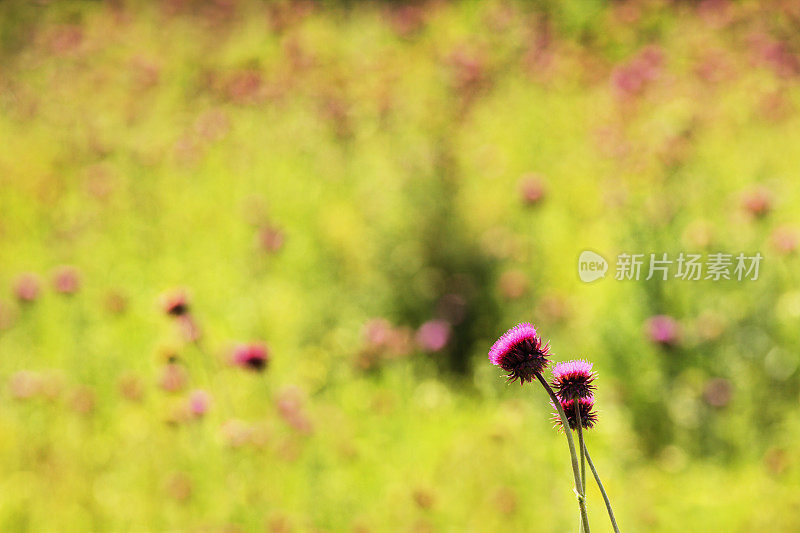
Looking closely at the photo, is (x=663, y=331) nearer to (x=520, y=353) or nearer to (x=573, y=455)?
(x=520, y=353)

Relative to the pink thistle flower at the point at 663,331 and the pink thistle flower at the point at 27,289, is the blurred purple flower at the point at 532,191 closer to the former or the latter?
the pink thistle flower at the point at 663,331

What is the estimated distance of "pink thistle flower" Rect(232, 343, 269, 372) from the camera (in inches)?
61.6

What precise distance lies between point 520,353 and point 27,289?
207 cm

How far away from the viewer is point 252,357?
156cm

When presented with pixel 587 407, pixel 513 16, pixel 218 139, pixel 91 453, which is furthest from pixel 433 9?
pixel 587 407

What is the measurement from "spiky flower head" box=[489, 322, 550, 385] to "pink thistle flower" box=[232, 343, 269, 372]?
38.9 inches

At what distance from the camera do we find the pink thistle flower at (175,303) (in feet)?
5.23

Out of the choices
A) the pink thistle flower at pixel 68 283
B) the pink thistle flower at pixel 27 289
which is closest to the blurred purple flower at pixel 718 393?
the pink thistle flower at pixel 68 283

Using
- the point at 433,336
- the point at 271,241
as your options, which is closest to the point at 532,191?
the point at 433,336

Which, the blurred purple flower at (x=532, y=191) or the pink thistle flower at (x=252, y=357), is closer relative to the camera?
the pink thistle flower at (x=252, y=357)

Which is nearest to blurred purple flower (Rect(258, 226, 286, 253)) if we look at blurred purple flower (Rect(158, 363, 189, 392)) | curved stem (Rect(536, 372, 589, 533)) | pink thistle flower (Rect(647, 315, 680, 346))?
blurred purple flower (Rect(158, 363, 189, 392))

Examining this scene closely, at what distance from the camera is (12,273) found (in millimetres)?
3371

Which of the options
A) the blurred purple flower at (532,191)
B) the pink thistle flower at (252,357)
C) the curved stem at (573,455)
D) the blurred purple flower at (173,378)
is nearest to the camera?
the curved stem at (573,455)

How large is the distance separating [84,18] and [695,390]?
20.3 ft
